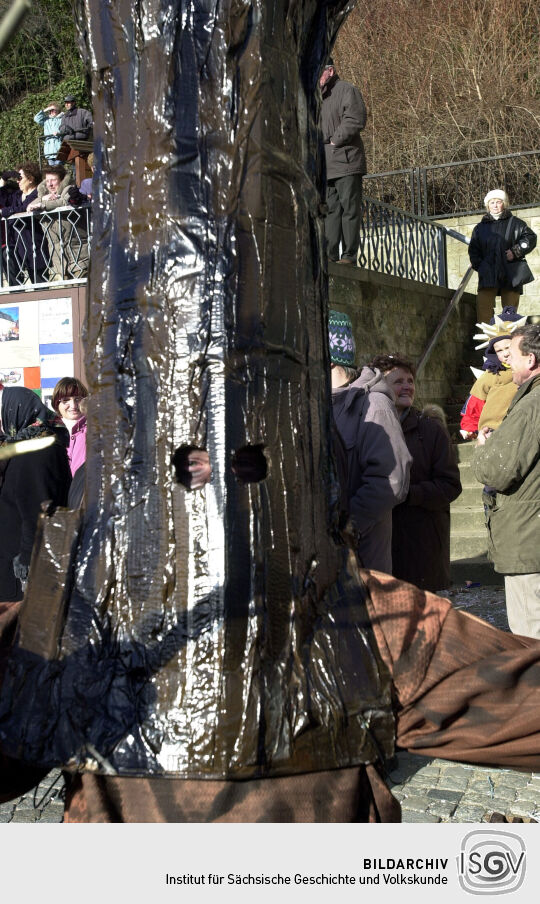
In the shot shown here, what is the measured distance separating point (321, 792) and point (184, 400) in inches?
26.5

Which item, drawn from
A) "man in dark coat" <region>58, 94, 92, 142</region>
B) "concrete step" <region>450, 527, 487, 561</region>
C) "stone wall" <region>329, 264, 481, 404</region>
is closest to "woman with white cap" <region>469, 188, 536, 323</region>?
"stone wall" <region>329, 264, 481, 404</region>

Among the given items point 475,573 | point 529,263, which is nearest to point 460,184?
point 529,263

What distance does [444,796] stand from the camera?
4.35 m

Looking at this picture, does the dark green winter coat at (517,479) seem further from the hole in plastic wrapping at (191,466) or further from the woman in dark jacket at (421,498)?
the hole in plastic wrapping at (191,466)

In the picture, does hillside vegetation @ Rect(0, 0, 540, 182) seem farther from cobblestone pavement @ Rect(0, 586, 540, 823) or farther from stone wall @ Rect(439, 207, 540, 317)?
cobblestone pavement @ Rect(0, 586, 540, 823)

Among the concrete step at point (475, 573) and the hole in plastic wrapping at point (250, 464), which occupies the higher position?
the hole in plastic wrapping at point (250, 464)

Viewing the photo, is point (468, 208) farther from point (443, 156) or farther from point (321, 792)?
point (321, 792)

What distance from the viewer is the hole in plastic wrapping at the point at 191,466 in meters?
1.66

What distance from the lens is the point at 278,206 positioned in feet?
5.59

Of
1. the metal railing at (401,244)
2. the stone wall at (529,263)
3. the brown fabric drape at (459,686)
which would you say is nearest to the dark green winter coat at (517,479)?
the brown fabric drape at (459,686)

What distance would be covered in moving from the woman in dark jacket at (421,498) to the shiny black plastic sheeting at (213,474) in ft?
11.3

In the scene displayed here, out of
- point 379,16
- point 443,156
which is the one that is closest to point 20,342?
point 443,156
